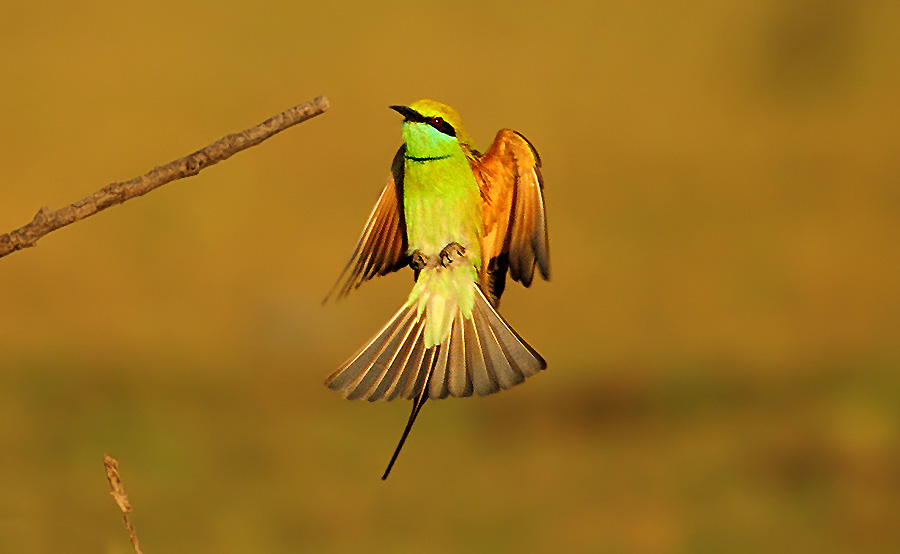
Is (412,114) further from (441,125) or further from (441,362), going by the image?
(441,362)

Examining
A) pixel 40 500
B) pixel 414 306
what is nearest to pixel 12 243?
pixel 414 306

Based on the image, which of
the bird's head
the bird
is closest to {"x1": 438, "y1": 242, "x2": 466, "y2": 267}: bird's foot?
the bird

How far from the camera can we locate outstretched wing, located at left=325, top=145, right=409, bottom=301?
1.97 meters

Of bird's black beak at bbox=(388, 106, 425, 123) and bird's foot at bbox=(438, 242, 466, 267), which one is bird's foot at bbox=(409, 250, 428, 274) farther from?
bird's black beak at bbox=(388, 106, 425, 123)

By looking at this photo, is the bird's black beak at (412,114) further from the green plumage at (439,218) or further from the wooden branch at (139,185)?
the wooden branch at (139,185)

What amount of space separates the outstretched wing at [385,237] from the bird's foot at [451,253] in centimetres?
7

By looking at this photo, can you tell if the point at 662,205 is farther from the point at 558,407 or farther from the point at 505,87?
the point at 558,407

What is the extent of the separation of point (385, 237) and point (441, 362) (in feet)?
0.81

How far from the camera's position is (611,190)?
5.09m

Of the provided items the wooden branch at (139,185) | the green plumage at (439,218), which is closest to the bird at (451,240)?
the green plumage at (439,218)

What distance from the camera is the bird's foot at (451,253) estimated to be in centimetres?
201

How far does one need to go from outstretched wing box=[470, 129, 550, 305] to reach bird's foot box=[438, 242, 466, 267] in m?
0.05

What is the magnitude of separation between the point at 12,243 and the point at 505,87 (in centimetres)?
434

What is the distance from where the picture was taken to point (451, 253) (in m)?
2.01
